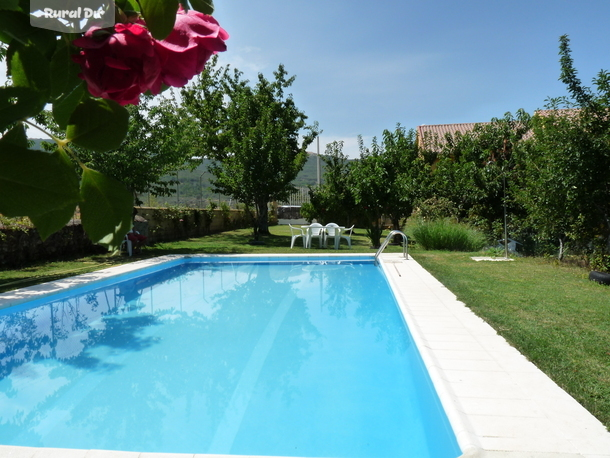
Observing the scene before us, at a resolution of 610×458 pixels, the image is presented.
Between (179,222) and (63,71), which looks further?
(179,222)

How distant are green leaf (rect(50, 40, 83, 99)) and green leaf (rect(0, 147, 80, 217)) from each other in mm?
85

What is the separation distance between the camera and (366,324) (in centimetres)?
710

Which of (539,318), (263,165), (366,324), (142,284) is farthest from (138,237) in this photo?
(539,318)

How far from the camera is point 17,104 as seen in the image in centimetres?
35

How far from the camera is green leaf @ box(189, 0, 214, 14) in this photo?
1.65 feet

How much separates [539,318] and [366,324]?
2.61 metres

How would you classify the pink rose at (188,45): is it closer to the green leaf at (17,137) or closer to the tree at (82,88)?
the tree at (82,88)

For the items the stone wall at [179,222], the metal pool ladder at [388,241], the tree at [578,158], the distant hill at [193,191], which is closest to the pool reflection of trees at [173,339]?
the metal pool ladder at [388,241]

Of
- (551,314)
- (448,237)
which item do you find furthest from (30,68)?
(448,237)

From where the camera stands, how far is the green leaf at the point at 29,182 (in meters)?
0.33

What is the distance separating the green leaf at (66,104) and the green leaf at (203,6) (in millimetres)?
176

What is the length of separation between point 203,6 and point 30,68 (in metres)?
0.21

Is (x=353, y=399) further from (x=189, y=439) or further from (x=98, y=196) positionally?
(x=98, y=196)

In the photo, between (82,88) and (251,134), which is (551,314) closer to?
(82,88)
